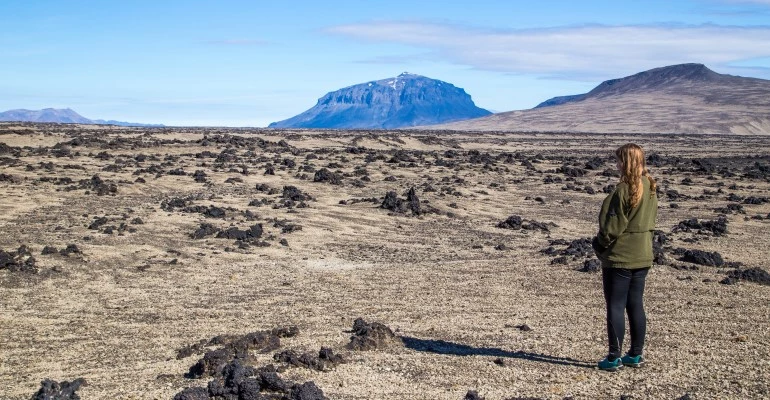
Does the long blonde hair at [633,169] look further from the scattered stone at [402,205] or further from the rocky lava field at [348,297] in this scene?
the scattered stone at [402,205]

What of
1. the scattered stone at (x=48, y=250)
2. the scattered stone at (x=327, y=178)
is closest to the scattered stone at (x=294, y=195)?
the scattered stone at (x=327, y=178)

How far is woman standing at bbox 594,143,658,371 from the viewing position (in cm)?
676

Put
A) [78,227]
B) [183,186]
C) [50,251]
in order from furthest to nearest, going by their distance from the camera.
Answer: [183,186] < [78,227] < [50,251]

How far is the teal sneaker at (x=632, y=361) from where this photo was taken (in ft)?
23.4

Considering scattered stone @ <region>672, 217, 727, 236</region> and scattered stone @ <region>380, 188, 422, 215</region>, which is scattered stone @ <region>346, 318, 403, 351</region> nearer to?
scattered stone @ <region>672, 217, 727, 236</region>

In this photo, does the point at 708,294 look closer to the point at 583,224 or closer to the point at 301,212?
the point at 583,224

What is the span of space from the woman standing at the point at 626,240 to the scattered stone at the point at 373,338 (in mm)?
2167

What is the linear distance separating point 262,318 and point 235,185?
661 inches

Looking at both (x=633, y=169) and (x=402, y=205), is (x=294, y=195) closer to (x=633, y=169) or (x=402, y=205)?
(x=402, y=205)

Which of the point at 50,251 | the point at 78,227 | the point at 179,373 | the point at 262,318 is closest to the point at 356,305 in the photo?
the point at 262,318

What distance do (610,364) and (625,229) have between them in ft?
3.86

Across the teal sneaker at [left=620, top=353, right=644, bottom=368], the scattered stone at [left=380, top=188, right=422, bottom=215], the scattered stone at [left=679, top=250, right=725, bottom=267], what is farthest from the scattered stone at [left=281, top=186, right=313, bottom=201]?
the teal sneaker at [left=620, top=353, right=644, bottom=368]

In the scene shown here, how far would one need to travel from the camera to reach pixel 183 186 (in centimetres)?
2531

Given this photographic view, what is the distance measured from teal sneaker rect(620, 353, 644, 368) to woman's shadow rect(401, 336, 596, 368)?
0.27 metres
